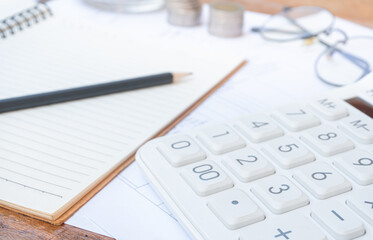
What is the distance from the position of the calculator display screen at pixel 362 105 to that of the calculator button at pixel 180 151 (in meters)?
0.16

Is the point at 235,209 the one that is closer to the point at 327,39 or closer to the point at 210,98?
the point at 210,98

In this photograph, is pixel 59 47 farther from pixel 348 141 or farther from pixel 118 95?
pixel 348 141

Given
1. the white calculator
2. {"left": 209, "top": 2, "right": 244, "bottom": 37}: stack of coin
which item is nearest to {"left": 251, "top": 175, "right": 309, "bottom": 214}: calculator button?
the white calculator

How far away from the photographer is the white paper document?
1.09 ft

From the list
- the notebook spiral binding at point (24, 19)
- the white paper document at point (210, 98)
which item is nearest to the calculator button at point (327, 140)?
the white paper document at point (210, 98)

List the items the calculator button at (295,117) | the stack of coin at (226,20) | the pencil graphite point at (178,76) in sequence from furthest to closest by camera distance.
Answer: the stack of coin at (226,20) → the pencil graphite point at (178,76) → the calculator button at (295,117)

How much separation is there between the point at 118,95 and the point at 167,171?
173 millimetres

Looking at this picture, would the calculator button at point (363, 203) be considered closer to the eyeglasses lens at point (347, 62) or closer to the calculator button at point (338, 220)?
the calculator button at point (338, 220)

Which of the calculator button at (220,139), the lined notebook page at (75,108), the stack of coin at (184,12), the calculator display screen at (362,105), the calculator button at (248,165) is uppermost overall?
the stack of coin at (184,12)

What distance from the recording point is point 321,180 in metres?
0.33

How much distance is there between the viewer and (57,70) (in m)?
0.54

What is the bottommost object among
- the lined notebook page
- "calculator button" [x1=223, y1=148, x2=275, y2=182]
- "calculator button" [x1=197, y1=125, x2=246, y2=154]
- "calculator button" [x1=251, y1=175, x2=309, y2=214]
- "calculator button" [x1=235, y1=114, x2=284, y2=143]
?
the lined notebook page

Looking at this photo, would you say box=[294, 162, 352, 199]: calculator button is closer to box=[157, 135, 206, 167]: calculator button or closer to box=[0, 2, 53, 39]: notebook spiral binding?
box=[157, 135, 206, 167]: calculator button

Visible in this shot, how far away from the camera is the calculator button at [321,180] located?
32cm
